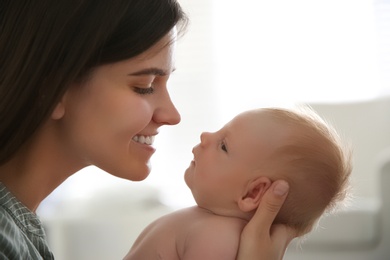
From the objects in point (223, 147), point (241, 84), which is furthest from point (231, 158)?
point (241, 84)

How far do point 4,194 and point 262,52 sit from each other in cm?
199

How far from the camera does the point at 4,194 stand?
→ 138cm

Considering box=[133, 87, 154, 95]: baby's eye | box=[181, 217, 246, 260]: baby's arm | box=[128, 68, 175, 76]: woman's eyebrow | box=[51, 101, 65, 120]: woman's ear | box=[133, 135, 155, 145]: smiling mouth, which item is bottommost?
box=[181, 217, 246, 260]: baby's arm

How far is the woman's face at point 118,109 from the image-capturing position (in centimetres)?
147

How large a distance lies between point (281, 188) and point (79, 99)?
0.46m

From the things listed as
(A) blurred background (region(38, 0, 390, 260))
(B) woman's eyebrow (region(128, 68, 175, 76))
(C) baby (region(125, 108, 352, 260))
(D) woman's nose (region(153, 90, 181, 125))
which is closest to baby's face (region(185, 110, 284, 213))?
(C) baby (region(125, 108, 352, 260))

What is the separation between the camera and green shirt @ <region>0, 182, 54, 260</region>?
49.2 inches

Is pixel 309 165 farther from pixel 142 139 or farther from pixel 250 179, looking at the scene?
pixel 142 139

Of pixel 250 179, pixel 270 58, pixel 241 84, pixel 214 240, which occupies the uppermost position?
pixel 270 58

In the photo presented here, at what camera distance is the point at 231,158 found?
160 centimetres

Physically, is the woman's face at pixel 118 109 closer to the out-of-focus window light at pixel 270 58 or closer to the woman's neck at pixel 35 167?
the woman's neck at pixel 35 167

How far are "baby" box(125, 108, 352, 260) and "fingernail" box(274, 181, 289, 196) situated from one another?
0.03m

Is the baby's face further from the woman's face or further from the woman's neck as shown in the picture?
the woman's neck

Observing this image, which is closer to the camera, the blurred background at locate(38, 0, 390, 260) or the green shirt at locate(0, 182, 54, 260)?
the green shirt at locate(0, 182, 54, 260)
